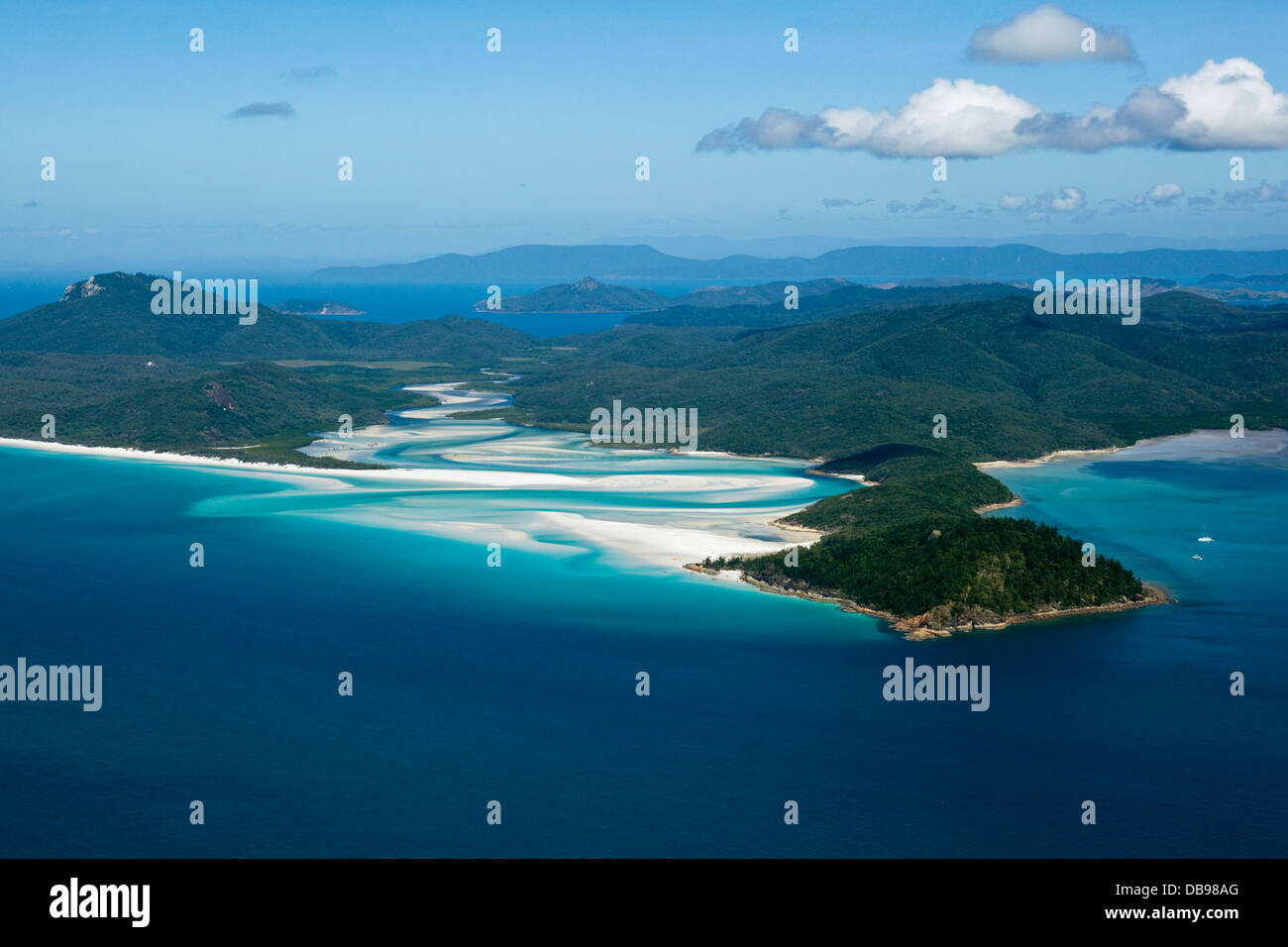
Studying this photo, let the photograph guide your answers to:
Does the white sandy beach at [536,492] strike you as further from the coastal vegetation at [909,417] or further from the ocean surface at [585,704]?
the coastal vegetation at [909,417]

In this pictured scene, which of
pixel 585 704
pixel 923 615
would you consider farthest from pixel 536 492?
pixel 585 704

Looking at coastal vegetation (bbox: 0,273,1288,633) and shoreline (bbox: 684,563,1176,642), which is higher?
coastal vegetation (bbox: 0,273,1288,633)

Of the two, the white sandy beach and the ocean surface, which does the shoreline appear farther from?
the white sandy beach

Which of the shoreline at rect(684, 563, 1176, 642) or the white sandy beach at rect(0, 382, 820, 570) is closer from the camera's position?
the shoreline at rect(684, 563, 1176, 642)

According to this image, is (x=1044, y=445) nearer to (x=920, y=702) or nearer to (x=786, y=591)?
(x=786, y=591)

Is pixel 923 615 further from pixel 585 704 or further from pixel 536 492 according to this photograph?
pixel 536 492


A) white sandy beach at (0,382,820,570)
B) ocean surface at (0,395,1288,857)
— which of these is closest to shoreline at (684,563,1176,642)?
ocean surface at (0,395,1288,857)

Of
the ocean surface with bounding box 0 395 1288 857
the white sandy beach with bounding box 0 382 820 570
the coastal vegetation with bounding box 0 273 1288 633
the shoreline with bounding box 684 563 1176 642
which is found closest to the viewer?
the ocean surface with bounding box 0 395 1288 857

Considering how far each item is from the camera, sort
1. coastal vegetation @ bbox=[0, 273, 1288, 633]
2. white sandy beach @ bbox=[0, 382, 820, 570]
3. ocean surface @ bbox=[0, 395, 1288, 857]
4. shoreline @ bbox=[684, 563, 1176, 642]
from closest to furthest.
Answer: ocean surface @ bbox=[0, 395, 1288, 857], shoreline @ bbox=[684, 563, 1176, 642], coastal vegetation @ bbox=[0, 273, 1288, 633], white sandy beach @ bbox=[0, 382, 820, 570]
